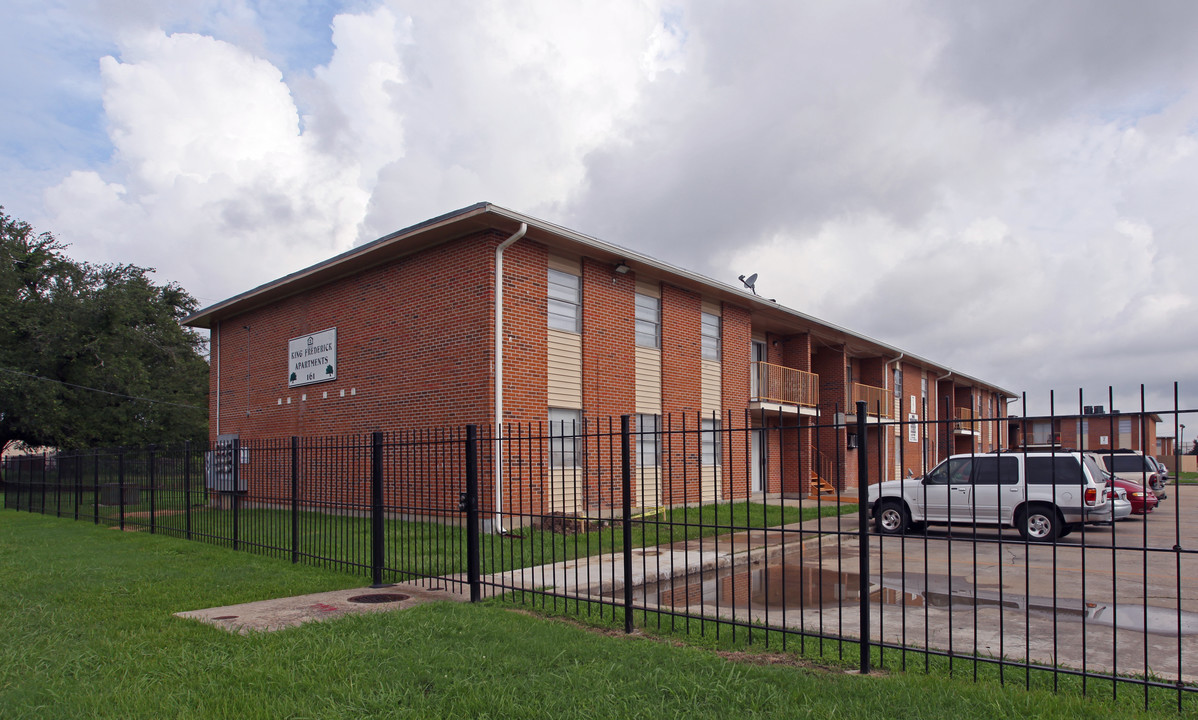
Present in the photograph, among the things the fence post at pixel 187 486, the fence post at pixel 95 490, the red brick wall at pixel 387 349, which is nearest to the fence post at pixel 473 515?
the red brick wall at pixel 387 349

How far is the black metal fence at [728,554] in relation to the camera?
5.48 m

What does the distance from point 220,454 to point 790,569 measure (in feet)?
28.8

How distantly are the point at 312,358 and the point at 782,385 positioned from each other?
14.1 m

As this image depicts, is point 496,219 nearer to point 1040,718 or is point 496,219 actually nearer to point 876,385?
point 1040,718

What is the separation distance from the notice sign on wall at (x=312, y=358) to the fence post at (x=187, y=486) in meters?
5.69

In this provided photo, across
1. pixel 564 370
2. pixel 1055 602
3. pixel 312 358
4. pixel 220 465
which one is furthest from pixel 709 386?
pixel 1055 602

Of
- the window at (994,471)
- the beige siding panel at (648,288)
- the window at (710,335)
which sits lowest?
the window at (994,471)

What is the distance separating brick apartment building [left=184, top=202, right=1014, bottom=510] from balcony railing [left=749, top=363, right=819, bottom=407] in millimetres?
77

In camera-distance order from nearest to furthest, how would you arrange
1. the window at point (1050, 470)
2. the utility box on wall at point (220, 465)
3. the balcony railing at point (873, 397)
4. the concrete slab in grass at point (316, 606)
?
the concrete slab in grass at point (316, 606) < the utility box on wall at point (220, 465) < the window at point (1050, 470) < the balcony railing at point (873, 397)

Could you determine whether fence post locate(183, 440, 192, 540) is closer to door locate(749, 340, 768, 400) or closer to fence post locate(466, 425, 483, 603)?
fence post locate(466, 425, 483, 603)

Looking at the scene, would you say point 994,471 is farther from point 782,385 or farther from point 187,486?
point 187,486

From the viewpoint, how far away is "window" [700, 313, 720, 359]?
21047 millimetres

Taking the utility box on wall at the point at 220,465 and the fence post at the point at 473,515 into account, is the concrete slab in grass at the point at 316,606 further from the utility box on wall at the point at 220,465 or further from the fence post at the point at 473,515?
the utility box on wall at the point at 220,465

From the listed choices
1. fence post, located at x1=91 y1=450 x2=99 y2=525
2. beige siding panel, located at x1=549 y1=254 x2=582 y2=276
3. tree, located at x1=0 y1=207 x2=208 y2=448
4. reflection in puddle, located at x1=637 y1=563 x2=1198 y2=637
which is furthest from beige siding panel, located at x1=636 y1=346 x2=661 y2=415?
tree, located at x1=0 y1=207 x2=208 y2=448
